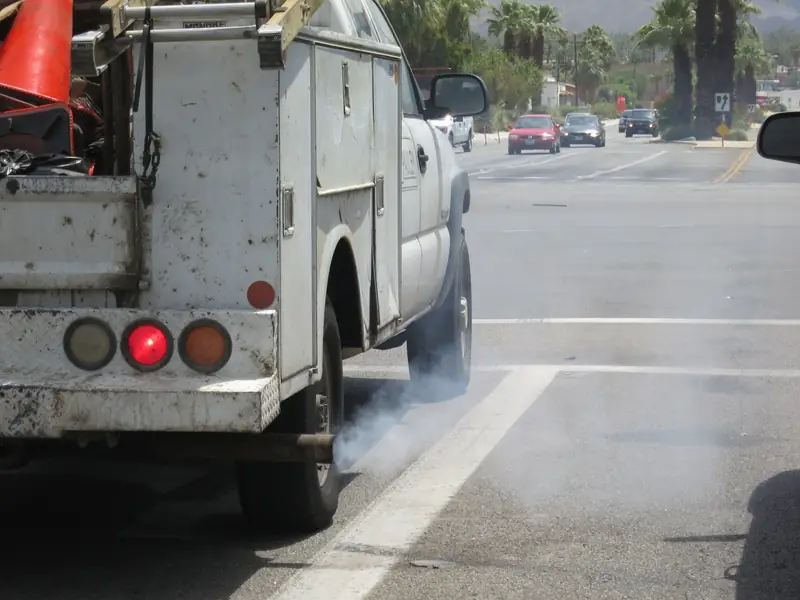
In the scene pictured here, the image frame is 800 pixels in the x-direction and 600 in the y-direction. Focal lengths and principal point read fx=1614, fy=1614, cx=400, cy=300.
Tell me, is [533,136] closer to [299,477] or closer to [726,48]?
[726,48]

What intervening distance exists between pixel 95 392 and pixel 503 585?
1537mm

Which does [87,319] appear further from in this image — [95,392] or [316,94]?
[316,94]

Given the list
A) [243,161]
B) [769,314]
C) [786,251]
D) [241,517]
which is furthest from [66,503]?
[786,251]

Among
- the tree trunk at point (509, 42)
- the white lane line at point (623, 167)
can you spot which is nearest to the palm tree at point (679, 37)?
the white lane line at point (623, 167)

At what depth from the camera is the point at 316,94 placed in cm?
555

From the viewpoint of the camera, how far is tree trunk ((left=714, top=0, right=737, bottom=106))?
75.9 metres

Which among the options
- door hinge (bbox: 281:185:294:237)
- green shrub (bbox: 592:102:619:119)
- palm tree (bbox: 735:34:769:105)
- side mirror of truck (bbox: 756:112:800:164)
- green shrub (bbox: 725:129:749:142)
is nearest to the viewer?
door hinge (bbox: 281:185:294:237)

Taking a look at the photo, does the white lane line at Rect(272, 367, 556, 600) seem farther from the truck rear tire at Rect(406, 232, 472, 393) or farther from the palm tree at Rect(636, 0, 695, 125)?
the palm tree at Rect(636, 0, 695, 125)

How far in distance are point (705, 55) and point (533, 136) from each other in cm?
1890

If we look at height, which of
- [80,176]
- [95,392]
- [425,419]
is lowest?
[425,419]

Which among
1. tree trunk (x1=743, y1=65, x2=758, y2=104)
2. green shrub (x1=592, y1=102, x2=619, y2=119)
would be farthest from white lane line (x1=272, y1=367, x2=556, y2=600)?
green shrub (x1=592, y1=102, x2=619, y2=119)

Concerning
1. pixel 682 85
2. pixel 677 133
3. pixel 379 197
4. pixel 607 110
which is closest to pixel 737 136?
pixel 677 133

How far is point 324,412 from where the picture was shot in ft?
19.5

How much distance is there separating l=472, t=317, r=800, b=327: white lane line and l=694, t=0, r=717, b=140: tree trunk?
6232 cm
